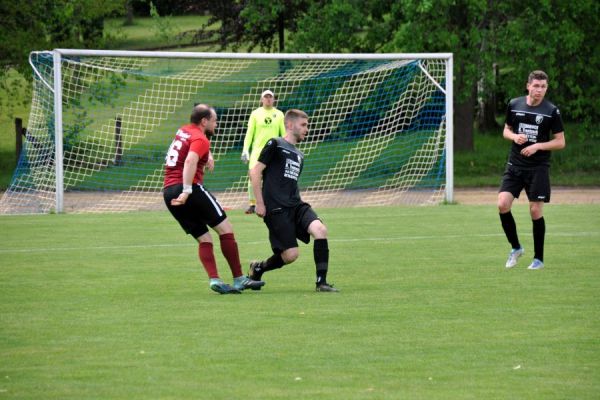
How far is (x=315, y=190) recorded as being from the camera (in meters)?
24.9

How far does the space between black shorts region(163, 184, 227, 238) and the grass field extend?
0.69 m

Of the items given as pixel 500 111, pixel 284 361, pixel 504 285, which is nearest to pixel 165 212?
pixel 504 285

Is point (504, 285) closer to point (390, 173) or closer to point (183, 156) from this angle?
point (183, 156)

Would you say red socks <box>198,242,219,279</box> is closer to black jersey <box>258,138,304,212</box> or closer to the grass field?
the grass field

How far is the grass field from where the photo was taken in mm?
6707

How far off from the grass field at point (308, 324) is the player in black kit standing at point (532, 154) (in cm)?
43

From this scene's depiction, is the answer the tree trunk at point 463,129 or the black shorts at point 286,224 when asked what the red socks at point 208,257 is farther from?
the tree trunk at point 463,129

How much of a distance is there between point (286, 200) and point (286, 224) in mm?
224

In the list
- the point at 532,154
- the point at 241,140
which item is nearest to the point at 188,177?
the point at 532,154

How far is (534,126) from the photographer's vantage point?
12.1m

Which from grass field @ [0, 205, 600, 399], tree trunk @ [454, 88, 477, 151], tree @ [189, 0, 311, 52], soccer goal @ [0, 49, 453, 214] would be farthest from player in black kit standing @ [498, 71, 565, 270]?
tree @ [189, 0, 311, 52]

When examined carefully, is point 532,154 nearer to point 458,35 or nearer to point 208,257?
point 208,257

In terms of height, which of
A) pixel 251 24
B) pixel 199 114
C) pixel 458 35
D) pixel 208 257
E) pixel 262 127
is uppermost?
pixel 199 114

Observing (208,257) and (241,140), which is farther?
(241,140)
